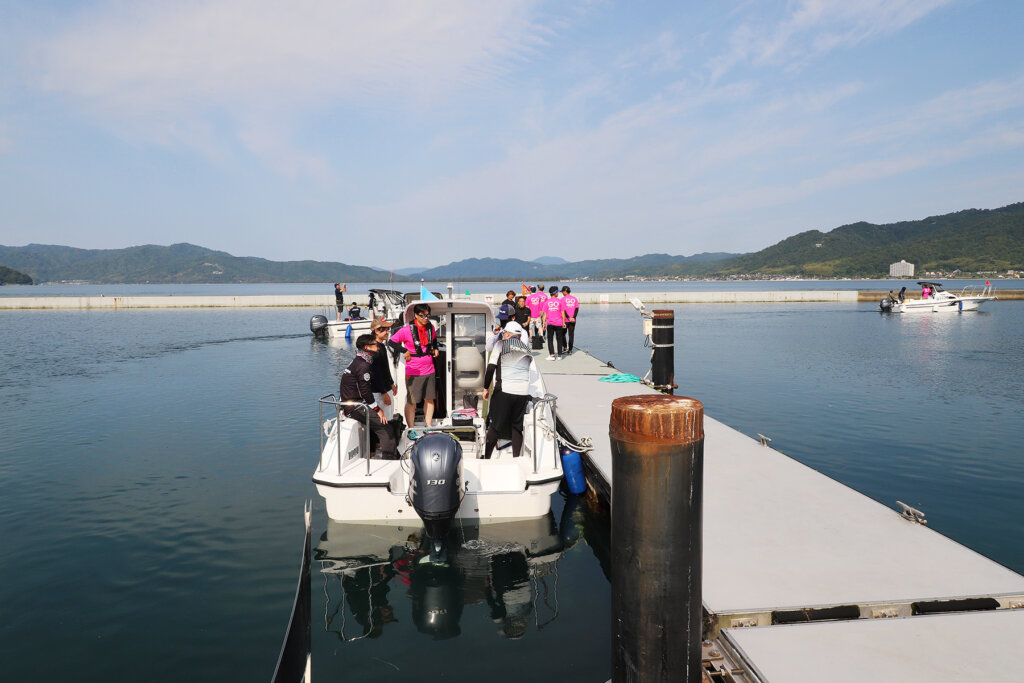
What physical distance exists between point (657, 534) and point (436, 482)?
10.0 ft

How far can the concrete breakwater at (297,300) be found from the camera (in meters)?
57.7

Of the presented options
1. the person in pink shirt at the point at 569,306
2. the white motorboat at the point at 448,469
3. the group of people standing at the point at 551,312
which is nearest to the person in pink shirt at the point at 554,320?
the group of people standing at the point at 551,312

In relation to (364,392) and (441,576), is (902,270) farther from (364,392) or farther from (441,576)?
(441,576)

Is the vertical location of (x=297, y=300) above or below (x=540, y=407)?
above

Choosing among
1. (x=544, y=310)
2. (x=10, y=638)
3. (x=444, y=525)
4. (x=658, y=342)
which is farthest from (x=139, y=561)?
(x=544, y=310)

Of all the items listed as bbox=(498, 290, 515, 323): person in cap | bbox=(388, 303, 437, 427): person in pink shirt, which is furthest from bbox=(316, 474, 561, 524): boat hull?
bbox=(498, 290, 515, 323): person in cap

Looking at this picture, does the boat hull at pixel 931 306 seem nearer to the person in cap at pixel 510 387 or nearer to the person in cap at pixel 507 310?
the person in cap at pixel 507 310

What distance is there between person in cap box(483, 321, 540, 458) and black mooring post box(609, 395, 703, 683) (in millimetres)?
4007

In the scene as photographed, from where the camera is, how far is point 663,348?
1438 cm

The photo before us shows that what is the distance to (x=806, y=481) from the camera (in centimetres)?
759

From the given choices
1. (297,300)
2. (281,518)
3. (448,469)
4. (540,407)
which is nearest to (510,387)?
(540,407)

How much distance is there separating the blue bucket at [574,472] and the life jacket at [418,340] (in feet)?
9.18

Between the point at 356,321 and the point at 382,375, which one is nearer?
the point at 382,375

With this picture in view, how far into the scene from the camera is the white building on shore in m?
167
